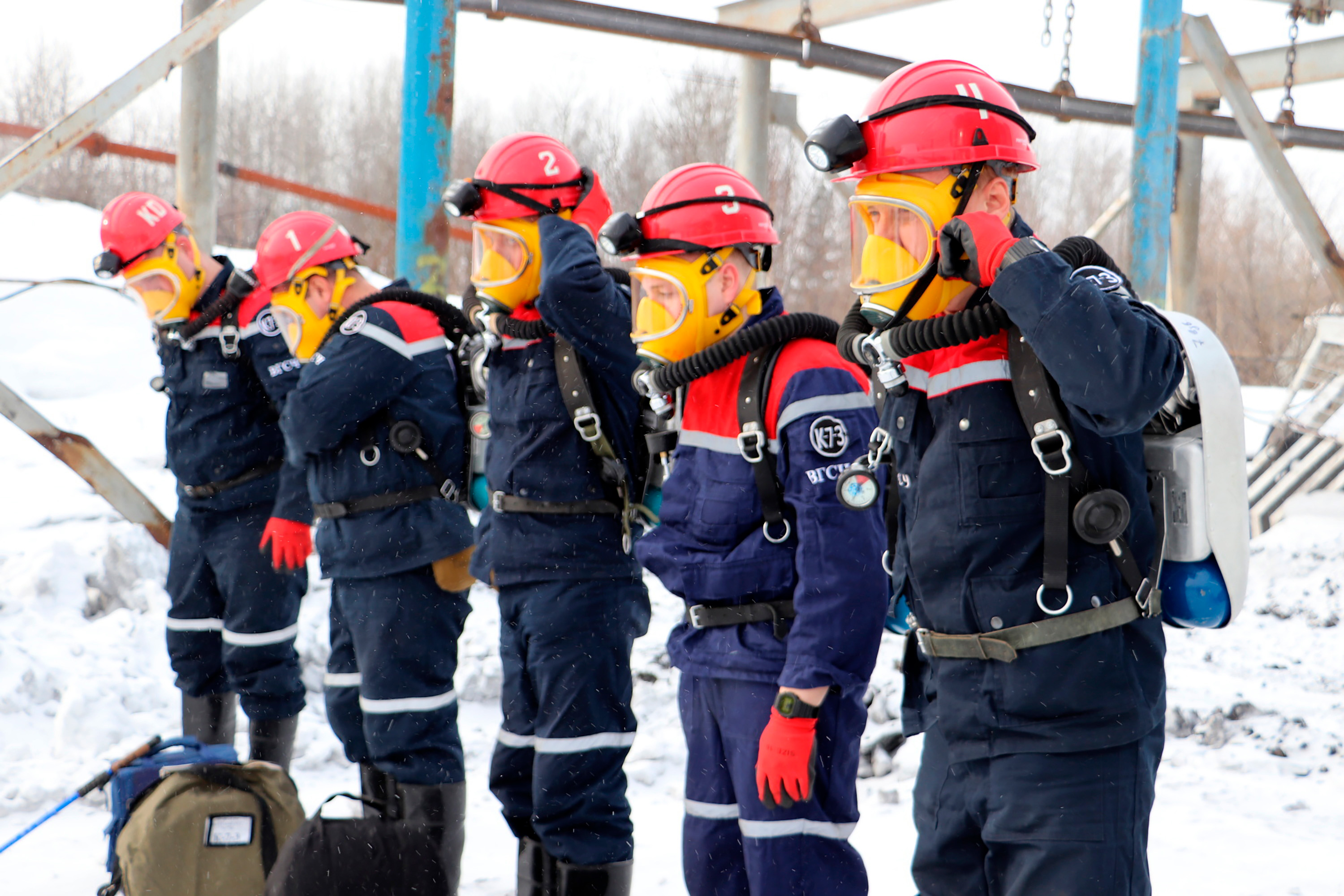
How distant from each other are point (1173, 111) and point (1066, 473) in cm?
552

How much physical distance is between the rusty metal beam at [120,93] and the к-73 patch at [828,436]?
4735mm

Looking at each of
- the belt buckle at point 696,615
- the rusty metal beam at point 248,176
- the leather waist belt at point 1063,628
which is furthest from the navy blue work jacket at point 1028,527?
the rusty metal beam at point 248,176

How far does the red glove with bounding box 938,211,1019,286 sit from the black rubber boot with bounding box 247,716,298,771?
3.86m

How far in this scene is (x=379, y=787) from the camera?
4.16 metres

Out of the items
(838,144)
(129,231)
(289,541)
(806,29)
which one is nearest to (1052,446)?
(838,144)

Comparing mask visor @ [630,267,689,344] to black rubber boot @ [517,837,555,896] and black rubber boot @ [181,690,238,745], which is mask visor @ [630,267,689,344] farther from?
black rubber boot @ [181,690,238,745]

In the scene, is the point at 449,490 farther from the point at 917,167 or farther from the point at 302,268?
the point at 917,167

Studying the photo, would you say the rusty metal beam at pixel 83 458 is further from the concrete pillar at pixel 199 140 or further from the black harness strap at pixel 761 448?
the black harness strap at pixel 761 448

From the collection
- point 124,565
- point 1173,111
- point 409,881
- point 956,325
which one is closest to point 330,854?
point 409,881

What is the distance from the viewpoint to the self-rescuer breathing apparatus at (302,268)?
14.5ft

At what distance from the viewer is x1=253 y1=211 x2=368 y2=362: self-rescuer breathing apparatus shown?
441cm

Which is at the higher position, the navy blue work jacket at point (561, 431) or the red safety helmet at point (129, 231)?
the red safety helmet at point (129, 231)

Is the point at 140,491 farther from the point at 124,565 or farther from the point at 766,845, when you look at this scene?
the point at 766,845

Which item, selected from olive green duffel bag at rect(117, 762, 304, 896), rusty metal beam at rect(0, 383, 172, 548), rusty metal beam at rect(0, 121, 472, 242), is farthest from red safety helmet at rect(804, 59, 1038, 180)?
rusty metal beam at rect(0, 121, 472, 242)
